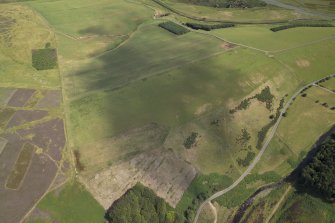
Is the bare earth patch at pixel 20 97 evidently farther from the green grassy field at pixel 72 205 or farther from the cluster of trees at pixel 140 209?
the cluster of trees at pixel 140 209

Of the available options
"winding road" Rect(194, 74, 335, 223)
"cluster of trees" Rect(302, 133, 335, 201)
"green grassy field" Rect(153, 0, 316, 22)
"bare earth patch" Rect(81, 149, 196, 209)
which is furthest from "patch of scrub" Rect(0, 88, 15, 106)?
"green grassy field" Rect(153, 0, 316, 22)

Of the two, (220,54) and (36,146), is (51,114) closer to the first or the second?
(36,146)

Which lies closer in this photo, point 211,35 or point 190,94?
point 190,94

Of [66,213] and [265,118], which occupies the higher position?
[265,118]

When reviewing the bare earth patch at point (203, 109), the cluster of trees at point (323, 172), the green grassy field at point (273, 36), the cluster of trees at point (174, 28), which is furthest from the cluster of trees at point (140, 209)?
the cluster of trees at point (174, 28)

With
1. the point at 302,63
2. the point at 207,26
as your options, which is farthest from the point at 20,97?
the point at 302,63

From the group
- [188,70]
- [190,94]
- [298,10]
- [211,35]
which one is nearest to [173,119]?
[190,94]

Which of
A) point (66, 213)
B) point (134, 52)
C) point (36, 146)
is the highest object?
point (134, 52)
